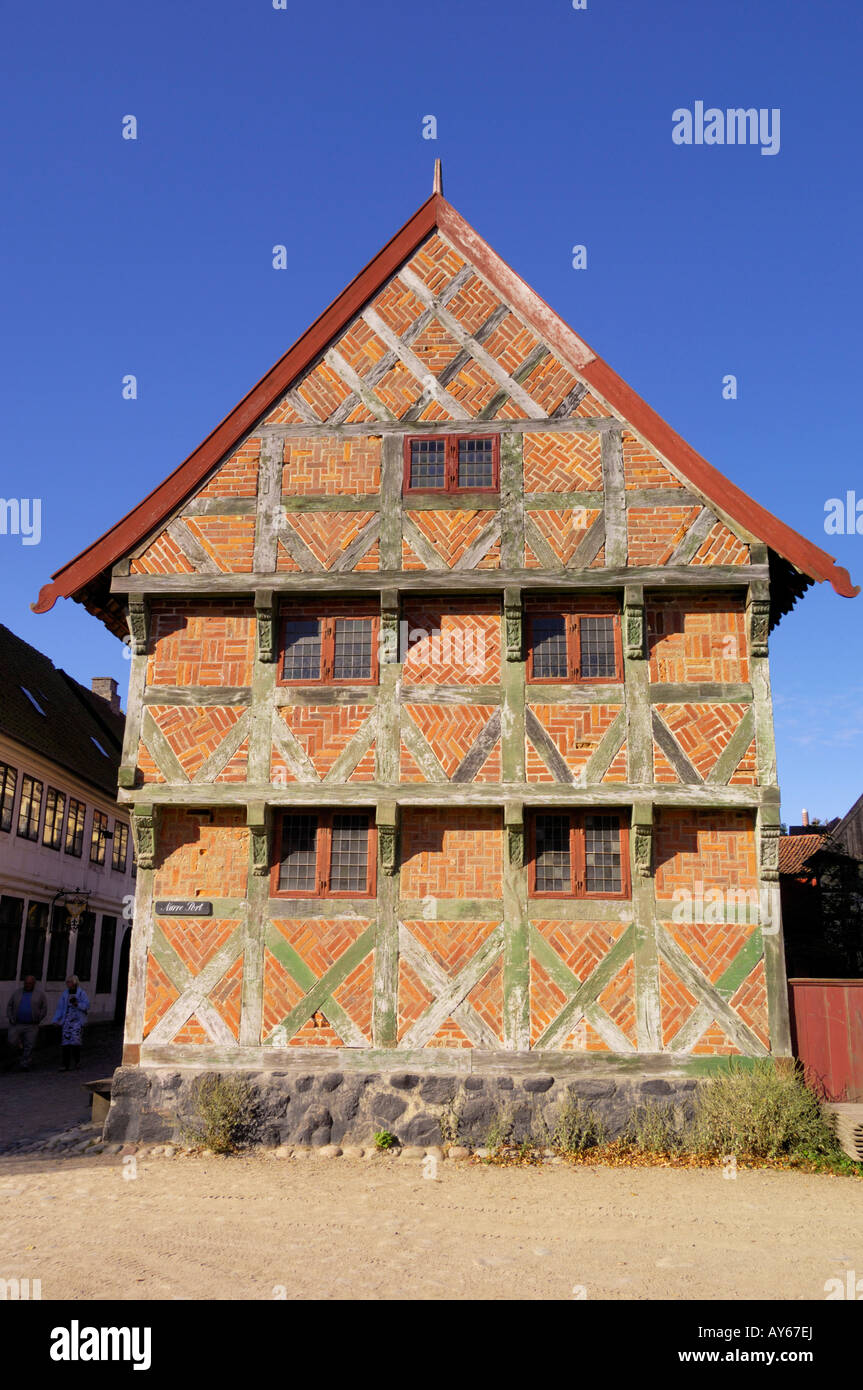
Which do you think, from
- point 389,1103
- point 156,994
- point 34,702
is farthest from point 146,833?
point 34,702

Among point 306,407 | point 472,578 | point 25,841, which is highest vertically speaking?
point 306,407

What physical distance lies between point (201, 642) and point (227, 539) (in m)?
1.31

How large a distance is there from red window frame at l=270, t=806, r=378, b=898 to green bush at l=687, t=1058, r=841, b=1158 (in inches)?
166

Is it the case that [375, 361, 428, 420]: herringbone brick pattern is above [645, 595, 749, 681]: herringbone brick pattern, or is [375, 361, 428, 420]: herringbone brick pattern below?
above

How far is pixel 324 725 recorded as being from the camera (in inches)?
461

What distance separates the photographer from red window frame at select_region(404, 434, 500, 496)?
1218cm

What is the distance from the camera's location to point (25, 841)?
69.4 ft

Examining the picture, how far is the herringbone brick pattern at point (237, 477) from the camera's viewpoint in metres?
12.4

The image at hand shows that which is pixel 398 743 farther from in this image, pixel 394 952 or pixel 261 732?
pixel 394 952

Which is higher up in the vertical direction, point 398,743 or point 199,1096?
point 398,743

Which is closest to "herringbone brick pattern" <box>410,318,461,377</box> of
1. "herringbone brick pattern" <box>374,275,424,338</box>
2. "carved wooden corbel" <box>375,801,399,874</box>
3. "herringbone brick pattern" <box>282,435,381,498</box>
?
"herringbone brick pattern" <box>374,275,424,338</box>

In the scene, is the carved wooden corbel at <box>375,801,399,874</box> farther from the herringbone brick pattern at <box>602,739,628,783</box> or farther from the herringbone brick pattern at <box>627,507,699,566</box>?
the herringbone brick pattern at <box>627,507,699,566</box>

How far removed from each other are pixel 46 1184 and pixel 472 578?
762cm
